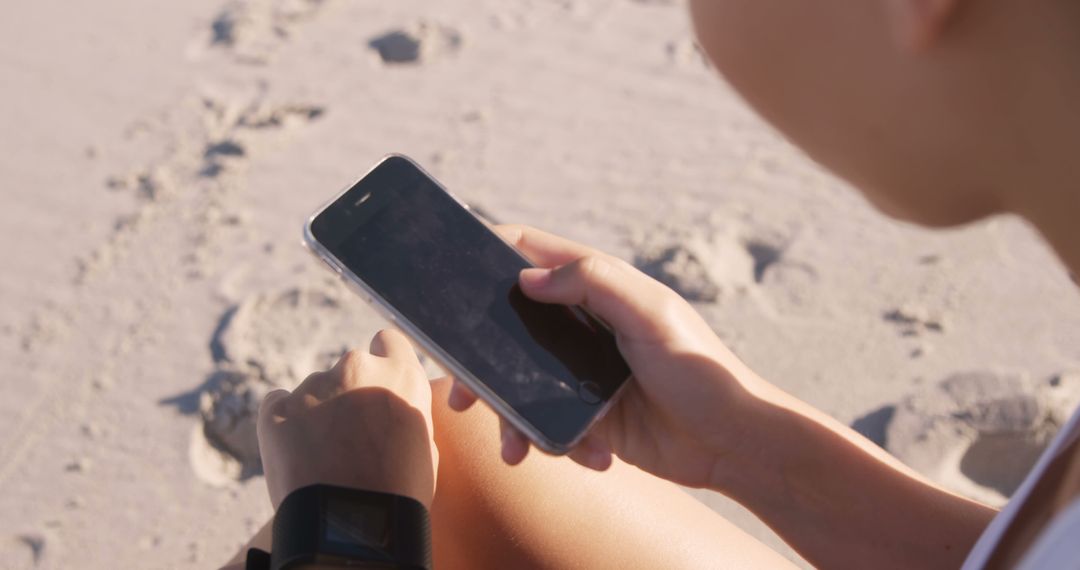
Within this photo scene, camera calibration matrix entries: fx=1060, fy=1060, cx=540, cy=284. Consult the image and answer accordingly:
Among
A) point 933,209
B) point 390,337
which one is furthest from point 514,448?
point 933,209

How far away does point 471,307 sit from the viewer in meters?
1.23

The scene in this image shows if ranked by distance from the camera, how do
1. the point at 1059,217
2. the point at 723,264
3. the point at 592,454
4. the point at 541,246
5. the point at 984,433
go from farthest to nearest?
the point at 723,264 → the point at 984,433 → the point at 541,246 → the point at 592,454 → the point at 1059,217

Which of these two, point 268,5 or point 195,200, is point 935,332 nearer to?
point 195,200

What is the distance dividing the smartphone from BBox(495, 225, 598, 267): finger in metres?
0.05

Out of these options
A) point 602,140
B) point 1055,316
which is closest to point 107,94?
point 602,140

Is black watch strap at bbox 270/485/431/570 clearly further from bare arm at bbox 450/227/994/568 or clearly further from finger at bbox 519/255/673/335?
finger at bbox 519/255/673/335

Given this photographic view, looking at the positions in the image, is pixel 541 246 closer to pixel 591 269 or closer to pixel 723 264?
pixel 591 269

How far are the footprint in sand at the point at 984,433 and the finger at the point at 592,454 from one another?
81cm

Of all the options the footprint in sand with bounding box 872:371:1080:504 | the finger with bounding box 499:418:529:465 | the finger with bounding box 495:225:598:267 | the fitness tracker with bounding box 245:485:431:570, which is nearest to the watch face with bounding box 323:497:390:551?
the fitness tracker with bounding box 245:485:431:570

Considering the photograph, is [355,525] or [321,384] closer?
[355,525]

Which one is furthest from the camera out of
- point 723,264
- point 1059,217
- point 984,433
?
point 723,264

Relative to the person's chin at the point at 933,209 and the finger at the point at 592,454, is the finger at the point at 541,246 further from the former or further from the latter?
the person's chin at the point at 933,209

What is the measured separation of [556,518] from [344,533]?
0.84 ft

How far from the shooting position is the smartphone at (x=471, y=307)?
1.18 meters
